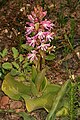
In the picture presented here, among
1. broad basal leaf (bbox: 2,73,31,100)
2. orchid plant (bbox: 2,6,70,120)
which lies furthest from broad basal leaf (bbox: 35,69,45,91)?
broad basal leaf (bbox: 2,73,31,100)

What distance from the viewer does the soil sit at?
2.60 meters

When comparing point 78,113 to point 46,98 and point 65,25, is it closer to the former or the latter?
point 46,98

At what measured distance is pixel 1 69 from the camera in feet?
8.49

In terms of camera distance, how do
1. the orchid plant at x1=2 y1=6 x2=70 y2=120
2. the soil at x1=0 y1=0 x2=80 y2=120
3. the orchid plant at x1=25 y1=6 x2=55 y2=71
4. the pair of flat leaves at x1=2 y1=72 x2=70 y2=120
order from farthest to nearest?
the soil at x1=0 y1=0 x2=80 y2=120 < the pair of flat leaves at x1=2 y1=72 x2=70 y2=120 < the orchid plant at x1=2 y1=6 x2=70 y2=120 < the orchid plant at x1=25 y1=6 x2=55 y2=71

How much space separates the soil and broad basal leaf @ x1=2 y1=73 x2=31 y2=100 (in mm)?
77

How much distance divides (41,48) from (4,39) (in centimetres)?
87

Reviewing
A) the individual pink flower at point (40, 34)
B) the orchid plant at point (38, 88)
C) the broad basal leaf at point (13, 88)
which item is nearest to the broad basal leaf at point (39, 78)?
the orchid plant at point (38, 88)

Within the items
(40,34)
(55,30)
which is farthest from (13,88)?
(55,30)

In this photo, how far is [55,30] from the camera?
2930mm

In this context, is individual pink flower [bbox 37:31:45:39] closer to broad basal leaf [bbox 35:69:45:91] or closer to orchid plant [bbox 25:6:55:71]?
orchid plant [bbox 25:6:55:71]

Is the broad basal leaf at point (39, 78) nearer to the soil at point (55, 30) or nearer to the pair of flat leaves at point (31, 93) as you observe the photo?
the pair of flat leaves at point (31, 93)

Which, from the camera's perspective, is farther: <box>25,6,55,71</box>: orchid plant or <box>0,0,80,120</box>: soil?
<box>0,0,80,120</box>: soil

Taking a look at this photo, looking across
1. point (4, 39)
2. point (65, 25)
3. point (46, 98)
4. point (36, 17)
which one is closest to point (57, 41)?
point (65, 25)

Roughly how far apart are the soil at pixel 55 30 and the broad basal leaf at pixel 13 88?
0.25 feet
